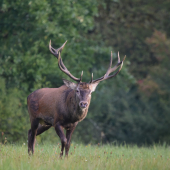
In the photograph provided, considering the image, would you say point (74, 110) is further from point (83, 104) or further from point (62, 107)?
point (83, 104)

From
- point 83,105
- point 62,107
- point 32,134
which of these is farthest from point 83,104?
point 32,134

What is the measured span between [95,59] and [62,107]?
7.80m

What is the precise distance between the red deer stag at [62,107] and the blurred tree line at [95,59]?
5.62ft

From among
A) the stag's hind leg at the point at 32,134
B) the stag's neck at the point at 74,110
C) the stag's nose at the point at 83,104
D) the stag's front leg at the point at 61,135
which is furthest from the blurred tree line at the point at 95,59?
the stag's nose at the point at 83,104

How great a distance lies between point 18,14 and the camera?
1298 centimetres

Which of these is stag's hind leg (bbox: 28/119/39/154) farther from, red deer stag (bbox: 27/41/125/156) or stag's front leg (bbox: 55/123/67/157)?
stag's front leg (bbox: 55/123/67/157)

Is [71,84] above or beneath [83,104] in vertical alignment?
above

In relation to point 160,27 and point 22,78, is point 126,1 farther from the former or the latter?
point 22,78

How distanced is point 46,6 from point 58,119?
594 centimetres

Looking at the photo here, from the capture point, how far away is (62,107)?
7.51m

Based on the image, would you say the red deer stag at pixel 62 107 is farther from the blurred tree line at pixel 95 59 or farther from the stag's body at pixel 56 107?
the blurred tree line at pixel 95 59

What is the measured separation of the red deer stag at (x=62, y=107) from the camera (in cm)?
727

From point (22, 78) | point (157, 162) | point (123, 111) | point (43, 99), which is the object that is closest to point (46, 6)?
point (22, 78)

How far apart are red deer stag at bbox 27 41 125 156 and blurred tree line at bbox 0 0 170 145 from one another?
1.71 meters
